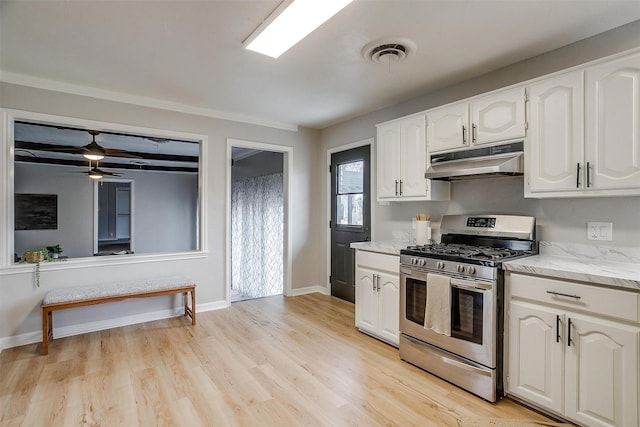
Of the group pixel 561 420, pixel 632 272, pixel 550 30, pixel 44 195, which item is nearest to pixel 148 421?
pixel 561 420

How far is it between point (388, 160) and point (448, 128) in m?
0.74

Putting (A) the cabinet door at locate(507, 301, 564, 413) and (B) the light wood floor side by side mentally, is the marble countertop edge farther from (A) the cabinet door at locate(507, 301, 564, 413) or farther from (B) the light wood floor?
(B) the light wood floor

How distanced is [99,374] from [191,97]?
111 inches

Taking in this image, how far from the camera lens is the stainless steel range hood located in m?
2.43

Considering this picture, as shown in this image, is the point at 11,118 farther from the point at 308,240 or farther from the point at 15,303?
the point at 308,240

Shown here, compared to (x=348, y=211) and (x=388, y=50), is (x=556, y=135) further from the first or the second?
(x=348, y=211)

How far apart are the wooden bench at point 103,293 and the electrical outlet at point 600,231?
12.0ft

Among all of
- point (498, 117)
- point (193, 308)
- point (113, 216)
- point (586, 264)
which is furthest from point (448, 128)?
point (113, 216)

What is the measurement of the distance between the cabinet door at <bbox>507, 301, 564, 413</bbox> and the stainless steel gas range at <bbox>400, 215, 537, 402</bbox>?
9 centimetres

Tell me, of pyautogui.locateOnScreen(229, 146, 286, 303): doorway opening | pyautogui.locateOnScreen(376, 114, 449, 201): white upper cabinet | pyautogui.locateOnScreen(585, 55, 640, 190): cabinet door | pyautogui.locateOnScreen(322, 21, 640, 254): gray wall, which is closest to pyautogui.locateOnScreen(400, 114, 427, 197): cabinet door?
pyautogui.locateOnScreen(376, 114, 449, 201): white upper cabinet

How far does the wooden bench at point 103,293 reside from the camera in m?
2.97

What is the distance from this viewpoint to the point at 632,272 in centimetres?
182

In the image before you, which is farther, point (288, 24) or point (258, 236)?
point (258, 236)

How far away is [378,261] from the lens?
3.17 meters
